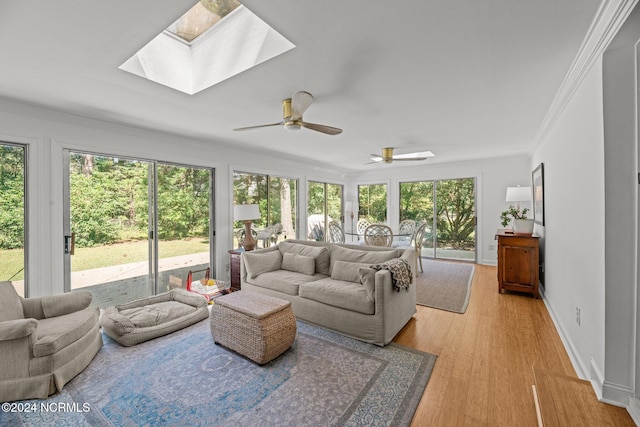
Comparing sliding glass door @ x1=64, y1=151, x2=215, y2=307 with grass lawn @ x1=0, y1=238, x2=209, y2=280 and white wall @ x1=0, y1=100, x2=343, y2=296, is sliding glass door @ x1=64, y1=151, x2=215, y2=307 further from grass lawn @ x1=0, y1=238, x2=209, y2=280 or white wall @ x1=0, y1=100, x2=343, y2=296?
white wall @ x1=0, y1=100, x2=343, y2=296

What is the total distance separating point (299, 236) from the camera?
20.9 feet

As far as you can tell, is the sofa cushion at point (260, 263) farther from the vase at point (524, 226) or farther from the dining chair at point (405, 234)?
the vase at point (524, 226)

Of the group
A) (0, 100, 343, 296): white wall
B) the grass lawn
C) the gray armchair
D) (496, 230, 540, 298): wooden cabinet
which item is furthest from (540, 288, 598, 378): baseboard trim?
(0, 100, 343, 296): white wall

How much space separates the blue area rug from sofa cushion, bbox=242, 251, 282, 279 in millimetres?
1164

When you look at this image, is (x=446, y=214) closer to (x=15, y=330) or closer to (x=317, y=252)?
(x=317, y=252)

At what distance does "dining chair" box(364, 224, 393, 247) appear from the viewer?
485 centimetres

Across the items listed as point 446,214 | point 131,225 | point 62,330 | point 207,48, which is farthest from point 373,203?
point 62,330

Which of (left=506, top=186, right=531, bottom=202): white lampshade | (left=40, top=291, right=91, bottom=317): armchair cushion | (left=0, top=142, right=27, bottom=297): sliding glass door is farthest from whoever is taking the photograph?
(left=506, top=186, right=531, bottom=202): white lampshade

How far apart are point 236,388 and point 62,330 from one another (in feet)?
4.68

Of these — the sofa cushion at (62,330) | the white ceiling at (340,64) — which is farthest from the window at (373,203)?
the sofa cushion at (62,330)

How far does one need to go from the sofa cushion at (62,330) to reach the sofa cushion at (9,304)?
17 cm

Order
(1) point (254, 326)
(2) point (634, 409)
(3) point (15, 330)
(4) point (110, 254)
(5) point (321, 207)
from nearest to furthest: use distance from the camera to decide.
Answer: (2) point (634, 409), (3) point (15, 330), (1) point (254, 326), (4) point (110, 254), (5) point (321, 207)

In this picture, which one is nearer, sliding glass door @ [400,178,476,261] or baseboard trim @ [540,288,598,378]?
baseboard trim @ [540,288,598,378]

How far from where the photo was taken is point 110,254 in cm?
355
